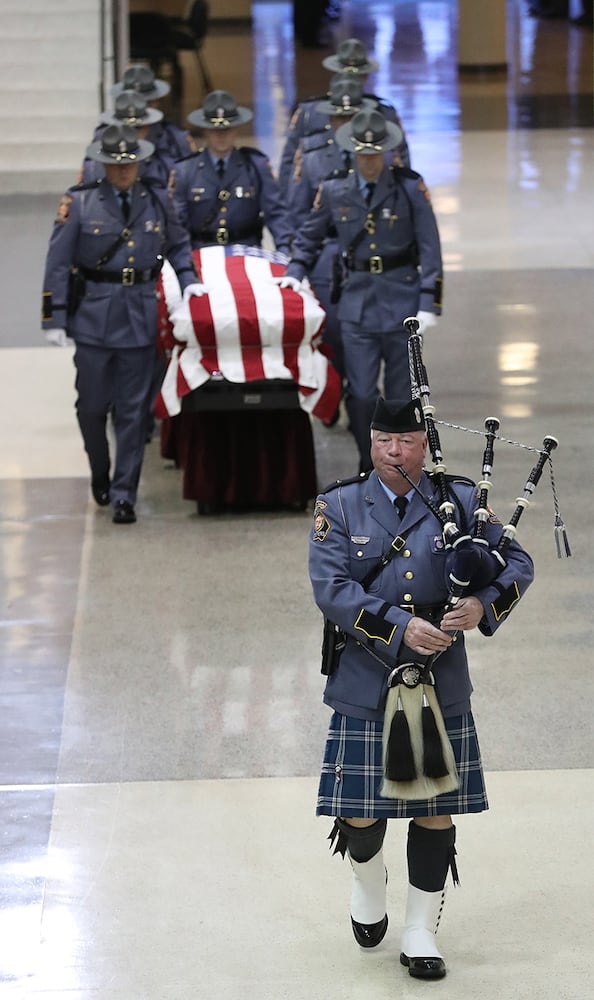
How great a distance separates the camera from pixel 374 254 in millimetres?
7828

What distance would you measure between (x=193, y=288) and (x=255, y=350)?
39 centimetres

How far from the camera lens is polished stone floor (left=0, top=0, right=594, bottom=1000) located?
443 centimetres

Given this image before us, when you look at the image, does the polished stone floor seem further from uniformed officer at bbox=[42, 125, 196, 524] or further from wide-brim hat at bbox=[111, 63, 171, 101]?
wide-brim hat at bbox=[111, 63, 171, 101]

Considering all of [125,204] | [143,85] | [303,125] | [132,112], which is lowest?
[303,125]

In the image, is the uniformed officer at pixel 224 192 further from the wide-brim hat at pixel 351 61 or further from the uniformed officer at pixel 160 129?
the wide-brim hat at pixel 351 61

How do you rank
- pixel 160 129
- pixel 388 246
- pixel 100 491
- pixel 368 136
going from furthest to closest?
pixel 160 129, pixel 100 491, pixel 388 246, pixel 368 136

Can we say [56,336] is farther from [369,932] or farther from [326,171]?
[369,932]

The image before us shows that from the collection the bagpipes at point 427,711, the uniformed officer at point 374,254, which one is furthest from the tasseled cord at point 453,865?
the uniformed officer at point 374,254

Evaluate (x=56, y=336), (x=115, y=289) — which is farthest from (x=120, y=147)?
(x=56, y=336)

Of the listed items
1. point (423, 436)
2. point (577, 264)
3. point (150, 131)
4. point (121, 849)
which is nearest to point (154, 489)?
point (150, 131)

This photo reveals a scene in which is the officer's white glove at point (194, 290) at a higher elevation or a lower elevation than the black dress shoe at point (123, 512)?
higher

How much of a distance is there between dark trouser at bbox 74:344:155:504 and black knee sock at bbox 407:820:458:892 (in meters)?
3.83

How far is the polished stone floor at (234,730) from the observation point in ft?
14.5

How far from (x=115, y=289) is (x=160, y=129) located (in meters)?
2.42
